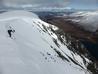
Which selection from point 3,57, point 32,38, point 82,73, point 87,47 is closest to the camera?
point 3,57

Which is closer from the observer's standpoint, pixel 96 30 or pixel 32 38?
pixel 32 38

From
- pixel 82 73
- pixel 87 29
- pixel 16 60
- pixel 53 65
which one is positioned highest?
pixel 16 60

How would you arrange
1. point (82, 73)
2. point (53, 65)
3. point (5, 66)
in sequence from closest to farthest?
1. point (5, 66)
2. point (53, 65)
3. point (82, 73)

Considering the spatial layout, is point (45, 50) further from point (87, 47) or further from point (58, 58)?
point (87, 47)

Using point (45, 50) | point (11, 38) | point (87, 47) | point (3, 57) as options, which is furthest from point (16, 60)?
point (87, 47)

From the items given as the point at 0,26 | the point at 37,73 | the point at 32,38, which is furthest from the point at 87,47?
the point at 37,73

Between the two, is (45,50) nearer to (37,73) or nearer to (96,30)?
(37,73)

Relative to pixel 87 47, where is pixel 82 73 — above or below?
above

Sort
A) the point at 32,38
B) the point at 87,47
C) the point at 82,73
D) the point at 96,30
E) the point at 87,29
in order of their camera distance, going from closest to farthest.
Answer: the point at 82,73 < the point at 32,38 < the point at 87,47 < the point at 96,30 < the point at 87,29

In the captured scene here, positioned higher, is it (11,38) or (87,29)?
(11,38)
